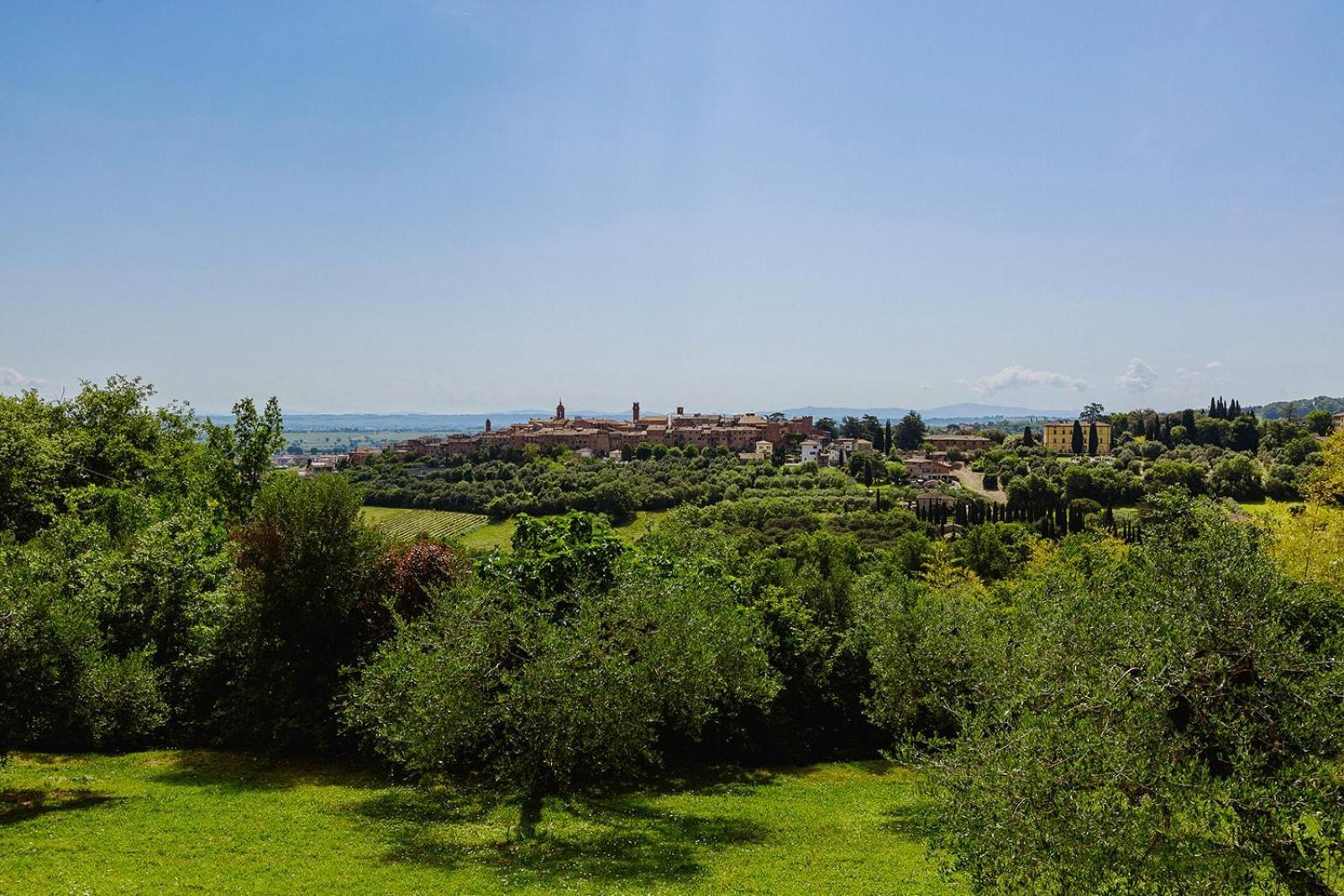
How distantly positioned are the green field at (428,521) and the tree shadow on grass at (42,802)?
68.3 metres

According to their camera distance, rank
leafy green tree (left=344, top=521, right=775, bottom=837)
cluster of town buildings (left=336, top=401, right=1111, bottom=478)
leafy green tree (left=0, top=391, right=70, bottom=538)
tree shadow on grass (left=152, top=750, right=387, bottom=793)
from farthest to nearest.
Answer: cluster of town buildings (left=336, top=401, right=1111, bottom=478) < leafy green tree (left=0, top=391, right=70, bottom=538) < tree shadow on grass (left=152, top=750, right=387, bottom=793) < leafy green tree (left=344, top=521, right=775, bottom=837)

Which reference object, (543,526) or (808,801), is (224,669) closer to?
(543,526)

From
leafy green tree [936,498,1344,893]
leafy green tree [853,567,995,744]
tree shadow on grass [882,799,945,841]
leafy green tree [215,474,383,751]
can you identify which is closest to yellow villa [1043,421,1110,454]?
leafy green tree [853,567,995,744]

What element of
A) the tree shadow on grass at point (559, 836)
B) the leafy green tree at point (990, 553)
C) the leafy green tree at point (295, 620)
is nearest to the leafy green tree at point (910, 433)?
the leafy green tree at point (990, 553)

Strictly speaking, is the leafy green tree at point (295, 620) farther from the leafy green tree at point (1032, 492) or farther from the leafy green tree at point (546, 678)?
the leafy green tree at point (1032, 492)

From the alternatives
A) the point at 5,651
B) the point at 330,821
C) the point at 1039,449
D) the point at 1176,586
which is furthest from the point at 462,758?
the point at 1039,449

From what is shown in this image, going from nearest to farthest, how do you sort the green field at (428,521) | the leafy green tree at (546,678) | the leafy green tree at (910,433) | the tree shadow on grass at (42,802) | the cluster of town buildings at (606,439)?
the tree shadow on grass at (42,802) < the leafy green tree at (546,678) < the green field at (428,521) < the cluster of town buildings at (606,439) < the leafy green tree at (910,433)

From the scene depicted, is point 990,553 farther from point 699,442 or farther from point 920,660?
point 699,442

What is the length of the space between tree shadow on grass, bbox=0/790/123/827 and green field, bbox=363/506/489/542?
6827 centimetres

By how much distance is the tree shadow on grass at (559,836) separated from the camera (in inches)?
499

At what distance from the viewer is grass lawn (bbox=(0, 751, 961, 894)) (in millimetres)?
11914

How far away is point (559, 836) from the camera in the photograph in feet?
47.1

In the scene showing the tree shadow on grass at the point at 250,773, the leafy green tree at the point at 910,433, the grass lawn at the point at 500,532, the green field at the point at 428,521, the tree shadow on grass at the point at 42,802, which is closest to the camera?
the tree shadow on grass at the point at 42,802

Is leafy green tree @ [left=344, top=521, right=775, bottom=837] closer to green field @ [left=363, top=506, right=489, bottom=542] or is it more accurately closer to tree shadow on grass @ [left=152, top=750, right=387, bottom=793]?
tree shadow on grass @ [left=152, top=750, right=387, bottom=793]
